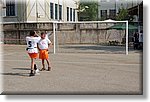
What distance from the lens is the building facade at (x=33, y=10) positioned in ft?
124

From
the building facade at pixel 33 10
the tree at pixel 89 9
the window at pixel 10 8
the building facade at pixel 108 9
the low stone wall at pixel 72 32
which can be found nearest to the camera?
the low stone wall at pixel 72 32

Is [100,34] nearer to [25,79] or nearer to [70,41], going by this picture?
[70,41]

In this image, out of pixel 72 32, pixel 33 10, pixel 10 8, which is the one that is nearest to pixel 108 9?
pixel 33 10

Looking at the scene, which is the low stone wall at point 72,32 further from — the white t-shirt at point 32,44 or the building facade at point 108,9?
the building facade at point 108,9

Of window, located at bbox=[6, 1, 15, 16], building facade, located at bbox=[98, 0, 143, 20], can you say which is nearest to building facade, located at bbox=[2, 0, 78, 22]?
window, located at bbox=[6, 1, 15, 16]

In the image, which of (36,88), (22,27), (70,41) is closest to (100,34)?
(70,41)

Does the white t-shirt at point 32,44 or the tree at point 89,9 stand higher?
the tree at point 89,9

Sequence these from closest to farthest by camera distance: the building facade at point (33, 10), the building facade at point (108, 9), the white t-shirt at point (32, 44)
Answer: the white t-shirt at point (32, 44) < the building facade at point (33, 10) < the building facade at point (108, 9)

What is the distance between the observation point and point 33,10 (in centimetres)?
3853

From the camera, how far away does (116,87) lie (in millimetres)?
8734

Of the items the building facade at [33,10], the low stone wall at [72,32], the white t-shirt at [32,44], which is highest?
the building facade at [33,10]

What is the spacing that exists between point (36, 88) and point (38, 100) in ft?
6.58

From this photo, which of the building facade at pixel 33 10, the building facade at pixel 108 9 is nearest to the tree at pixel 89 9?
the building facade at pixel 108 9

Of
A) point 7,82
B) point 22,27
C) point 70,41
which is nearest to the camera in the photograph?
point 7,82
